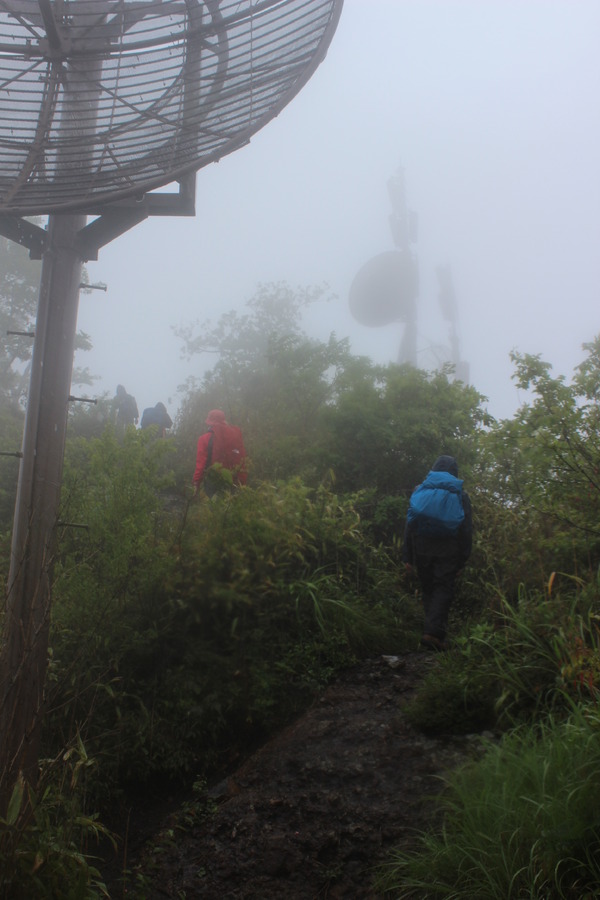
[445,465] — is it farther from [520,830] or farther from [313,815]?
[520,830]

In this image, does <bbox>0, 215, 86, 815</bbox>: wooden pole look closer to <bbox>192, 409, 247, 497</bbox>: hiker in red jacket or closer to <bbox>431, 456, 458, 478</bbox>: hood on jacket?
<bbox>431, 456, 458, 478</bbox>: hood on jacket

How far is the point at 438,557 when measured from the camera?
6789mm

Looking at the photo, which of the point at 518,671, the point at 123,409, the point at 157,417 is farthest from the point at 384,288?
the point at 518,671

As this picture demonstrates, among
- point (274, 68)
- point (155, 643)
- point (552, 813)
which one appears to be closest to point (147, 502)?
point (155, 643)

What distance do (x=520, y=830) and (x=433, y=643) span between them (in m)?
3.04

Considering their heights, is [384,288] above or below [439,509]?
above

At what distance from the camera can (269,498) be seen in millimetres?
6801

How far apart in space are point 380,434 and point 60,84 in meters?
5.10

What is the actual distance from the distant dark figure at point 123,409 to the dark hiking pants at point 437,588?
37.3 ft

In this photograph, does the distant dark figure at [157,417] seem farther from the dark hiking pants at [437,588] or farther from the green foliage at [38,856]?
the green foliage at [38,856]

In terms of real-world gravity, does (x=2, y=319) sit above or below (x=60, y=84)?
above

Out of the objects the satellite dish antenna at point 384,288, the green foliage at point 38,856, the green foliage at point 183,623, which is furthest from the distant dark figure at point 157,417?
the satellite dish antenna at point 384,288

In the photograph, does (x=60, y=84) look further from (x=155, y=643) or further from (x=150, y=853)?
(x=150, y=853)

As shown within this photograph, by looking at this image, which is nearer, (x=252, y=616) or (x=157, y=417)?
(x=252, y=616)
